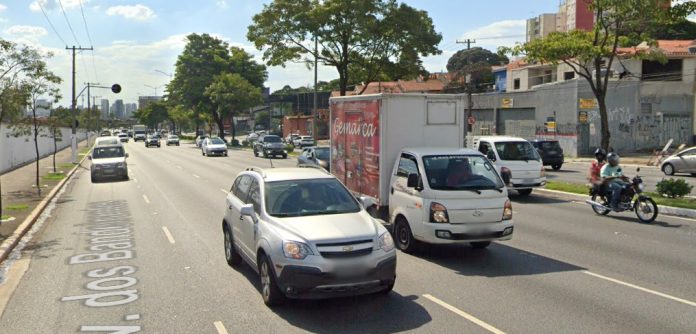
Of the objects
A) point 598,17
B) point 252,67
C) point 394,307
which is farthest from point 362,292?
point 252,67

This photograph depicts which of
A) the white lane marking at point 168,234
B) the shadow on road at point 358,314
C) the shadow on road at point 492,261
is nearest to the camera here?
the shadow on road at point 358,314

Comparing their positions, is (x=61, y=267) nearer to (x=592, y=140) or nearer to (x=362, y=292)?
(x=362, y=292)

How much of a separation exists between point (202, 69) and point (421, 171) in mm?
72831

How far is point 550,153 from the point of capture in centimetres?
3109

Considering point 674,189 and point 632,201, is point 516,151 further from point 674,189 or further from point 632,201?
point 632,201

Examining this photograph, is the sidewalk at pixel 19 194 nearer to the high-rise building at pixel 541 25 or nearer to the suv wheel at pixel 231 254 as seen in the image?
the suv wheel at pixel 231 254

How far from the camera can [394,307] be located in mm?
7328

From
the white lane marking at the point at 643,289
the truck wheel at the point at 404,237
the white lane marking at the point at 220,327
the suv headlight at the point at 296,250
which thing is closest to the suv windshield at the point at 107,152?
the truck wheel at the point at 404,237

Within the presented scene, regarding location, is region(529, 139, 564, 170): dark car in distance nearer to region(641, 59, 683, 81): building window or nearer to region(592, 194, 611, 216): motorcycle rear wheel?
region(592, 194, 611, 216): motorcycle rear wheel

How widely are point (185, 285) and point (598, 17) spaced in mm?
17080

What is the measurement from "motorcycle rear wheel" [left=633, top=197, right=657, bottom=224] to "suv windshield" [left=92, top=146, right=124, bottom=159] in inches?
874

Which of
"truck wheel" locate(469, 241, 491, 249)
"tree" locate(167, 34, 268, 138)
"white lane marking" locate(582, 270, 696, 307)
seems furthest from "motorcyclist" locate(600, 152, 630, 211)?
"tree" locate(167, 34, 268, 138)

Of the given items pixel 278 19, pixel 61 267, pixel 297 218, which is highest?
pixel 278 19

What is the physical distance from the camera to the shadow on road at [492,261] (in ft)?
30.3
